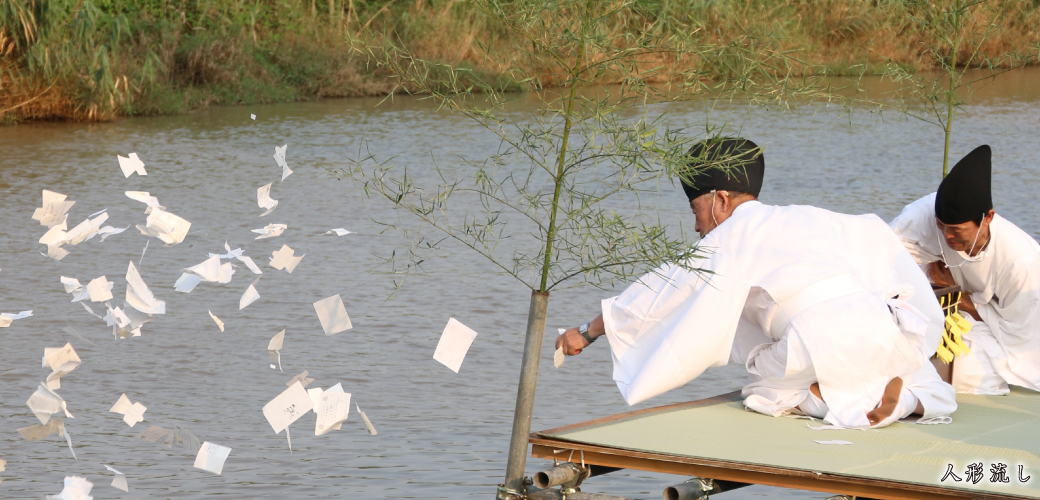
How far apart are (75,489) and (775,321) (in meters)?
2.65

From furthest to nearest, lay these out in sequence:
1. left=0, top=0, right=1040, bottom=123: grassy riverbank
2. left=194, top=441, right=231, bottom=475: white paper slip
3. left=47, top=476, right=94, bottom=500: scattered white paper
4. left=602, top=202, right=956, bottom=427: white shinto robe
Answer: left=0, top=0, right=1040, bottom=123: grassy riverbank < left=194, top=441, right=231, bottom=475: white paper slip < left=47, top=476, right=94, bottom=500: scattered white paper < left=602, top=202, right=956, bottom=427: white shinto robe

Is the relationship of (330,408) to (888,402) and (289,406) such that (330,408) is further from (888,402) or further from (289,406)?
(888,402)

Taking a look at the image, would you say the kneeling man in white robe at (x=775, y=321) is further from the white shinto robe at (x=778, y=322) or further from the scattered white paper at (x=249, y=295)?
the scattered white paper at (x=249, y=295)

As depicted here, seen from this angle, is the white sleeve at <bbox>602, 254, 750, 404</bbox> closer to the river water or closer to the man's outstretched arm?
the man's outstretched arm

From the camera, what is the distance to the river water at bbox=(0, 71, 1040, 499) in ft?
18.1

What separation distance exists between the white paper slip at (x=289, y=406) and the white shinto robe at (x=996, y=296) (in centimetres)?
231

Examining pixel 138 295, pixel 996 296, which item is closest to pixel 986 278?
pixel 996 296

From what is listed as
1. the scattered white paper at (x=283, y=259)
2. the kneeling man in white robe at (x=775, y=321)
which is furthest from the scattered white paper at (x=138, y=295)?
the kneeling man in white robe at (x=775, y=321)

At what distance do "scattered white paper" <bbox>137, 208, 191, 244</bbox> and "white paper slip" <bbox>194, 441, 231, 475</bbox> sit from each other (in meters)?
0.86

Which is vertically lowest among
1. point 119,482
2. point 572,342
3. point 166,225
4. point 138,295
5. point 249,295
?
point 119,482

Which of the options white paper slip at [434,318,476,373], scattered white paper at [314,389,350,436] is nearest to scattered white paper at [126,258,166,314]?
scattered white paper at [314,389,350,436]

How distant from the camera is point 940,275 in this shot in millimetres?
4953

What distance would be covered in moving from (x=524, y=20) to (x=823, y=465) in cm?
154

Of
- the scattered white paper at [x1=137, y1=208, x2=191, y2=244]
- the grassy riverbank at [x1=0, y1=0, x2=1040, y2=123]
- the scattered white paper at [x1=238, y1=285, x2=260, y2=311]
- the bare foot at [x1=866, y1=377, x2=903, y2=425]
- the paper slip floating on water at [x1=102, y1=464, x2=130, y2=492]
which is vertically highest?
the bare foot at [x1=866, y1=377, x2=903, y2=425]
